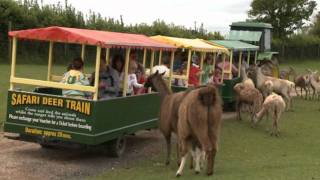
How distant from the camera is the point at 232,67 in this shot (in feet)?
65.9

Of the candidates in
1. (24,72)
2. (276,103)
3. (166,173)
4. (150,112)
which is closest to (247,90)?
(276,103)

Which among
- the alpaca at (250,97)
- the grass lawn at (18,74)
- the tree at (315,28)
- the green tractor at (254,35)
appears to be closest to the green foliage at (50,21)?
the grass lawn at (18,74)

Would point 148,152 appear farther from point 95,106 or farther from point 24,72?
point 24,72

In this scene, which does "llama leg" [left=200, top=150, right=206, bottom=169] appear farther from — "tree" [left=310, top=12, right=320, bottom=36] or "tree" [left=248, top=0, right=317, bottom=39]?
"tree" [left=310, top=12, right=320, bottom=36]

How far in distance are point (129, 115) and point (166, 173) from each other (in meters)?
2.06

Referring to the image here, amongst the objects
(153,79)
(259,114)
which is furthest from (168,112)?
(259,114)

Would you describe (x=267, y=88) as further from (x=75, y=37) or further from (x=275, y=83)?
(x=75, y=37)

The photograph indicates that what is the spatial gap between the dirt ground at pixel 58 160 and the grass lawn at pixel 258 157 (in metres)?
0.38

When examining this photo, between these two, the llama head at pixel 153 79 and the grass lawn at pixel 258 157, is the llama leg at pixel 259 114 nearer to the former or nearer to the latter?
the grass lawn at pixel 258 157

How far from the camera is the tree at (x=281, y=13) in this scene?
5975 cm

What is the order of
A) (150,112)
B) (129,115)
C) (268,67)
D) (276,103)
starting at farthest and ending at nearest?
1. (268,67)
2. (276,103)
3. (150,112)
4. (129,115)

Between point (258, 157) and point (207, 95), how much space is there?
3.36m

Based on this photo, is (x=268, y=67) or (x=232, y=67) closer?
(x=232, y=67)

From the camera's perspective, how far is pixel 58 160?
11531mm
